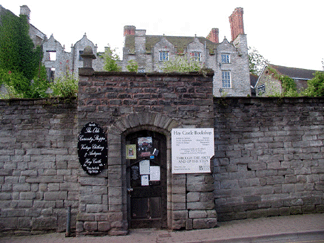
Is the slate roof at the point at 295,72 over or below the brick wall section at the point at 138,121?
over

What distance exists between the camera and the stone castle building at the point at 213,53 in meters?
25.5

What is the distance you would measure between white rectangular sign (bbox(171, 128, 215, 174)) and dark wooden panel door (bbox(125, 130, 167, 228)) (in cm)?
46

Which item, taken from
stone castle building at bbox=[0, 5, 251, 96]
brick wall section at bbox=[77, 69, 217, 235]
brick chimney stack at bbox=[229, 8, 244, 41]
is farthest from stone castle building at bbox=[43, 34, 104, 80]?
brick wall section at bbox=[77, 69, 217, 235]

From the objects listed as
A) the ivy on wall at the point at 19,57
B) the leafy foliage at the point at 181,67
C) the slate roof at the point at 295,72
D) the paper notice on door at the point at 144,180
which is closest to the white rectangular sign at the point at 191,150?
the paper notice on door at the point at 144,180

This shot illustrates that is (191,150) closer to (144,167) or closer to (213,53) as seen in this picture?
(144,167)

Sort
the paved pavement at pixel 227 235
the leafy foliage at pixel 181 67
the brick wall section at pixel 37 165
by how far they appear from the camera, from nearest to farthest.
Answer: the paved pavement at pixel 227 235, the brick wall section at pixel 37 165, the leafy foliage at pixel 181 67

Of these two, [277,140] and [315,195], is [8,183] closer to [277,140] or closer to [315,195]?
[277,140]

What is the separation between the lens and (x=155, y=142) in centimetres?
650

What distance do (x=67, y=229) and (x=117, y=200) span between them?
1515 millimetres

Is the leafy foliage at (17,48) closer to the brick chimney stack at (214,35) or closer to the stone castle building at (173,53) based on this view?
the stone castle building at (173,53)

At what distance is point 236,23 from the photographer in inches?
Answer: 1155

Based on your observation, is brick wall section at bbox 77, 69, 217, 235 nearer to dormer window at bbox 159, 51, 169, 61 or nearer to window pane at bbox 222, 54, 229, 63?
dormer window at bbox 159, 51, 169, 61

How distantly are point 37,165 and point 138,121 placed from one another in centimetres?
306

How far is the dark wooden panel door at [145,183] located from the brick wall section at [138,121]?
0.22 metres
